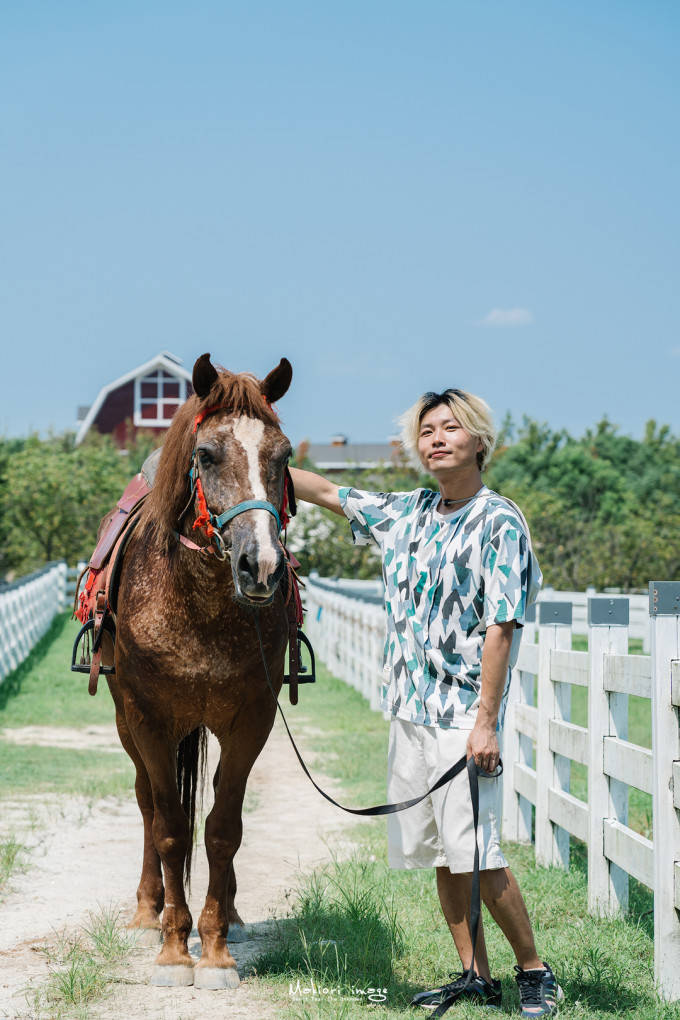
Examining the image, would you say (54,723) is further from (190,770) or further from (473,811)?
(473,811)

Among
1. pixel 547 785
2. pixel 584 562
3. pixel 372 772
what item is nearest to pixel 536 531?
pixel 584 562

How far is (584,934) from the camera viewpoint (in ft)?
15.6

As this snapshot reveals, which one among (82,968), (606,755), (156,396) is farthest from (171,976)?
(156,396)

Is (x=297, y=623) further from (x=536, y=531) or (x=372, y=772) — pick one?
(x=536, y=531)

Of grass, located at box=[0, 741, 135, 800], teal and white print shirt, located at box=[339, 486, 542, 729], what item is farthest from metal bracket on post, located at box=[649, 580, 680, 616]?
grass, located at box=[0, 741, 135, 800]

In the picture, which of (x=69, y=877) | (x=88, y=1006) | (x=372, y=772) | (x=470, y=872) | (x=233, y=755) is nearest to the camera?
(x=470, y=872)

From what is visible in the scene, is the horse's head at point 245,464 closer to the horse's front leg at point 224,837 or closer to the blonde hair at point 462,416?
the blonde hair at point 462,416

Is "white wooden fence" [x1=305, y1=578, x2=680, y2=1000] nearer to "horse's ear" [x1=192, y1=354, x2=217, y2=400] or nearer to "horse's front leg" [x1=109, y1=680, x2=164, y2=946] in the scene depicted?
"horse's ear" [x1=192, y1=354, x2=217, y2=400]

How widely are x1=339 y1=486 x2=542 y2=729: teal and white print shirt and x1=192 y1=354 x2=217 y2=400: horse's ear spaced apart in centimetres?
94

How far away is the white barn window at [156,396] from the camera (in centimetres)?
5053

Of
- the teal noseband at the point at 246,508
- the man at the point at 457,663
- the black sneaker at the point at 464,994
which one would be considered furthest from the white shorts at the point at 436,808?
the teal noseband at the point at 246,508

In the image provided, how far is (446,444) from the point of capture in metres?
3.84

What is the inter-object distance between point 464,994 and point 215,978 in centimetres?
101

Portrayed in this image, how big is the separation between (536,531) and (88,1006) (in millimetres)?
33039
